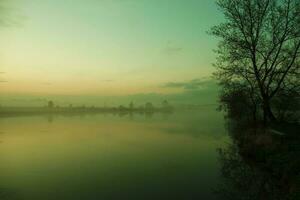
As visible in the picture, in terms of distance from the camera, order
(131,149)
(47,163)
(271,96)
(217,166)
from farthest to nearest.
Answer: (131,149), (271,96), (47,163), (217,166)

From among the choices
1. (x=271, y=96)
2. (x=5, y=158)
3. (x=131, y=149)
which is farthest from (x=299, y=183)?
(x=5, y=158)

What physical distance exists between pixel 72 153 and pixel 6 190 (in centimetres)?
1340

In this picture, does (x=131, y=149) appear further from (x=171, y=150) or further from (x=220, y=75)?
(x=220, y=75)

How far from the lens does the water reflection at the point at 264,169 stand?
1497cm

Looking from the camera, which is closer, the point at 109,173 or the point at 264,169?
the point at 264,169

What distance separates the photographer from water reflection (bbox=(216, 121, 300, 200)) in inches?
589

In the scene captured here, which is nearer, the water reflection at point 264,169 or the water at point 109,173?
the water reflection at point 264,169

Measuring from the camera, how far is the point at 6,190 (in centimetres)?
1695

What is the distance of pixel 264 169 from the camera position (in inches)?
778

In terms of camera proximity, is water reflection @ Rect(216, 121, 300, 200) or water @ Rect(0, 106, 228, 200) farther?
water @ Rect(0, 106, 228, 200)

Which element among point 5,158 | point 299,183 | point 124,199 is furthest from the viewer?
point 5,158

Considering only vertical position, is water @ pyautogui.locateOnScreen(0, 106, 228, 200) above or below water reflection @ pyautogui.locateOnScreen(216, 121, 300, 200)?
below

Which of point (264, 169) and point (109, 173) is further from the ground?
point (264, 169)

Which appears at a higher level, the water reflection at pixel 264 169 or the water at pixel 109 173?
the water reflection at pixel 264 169
